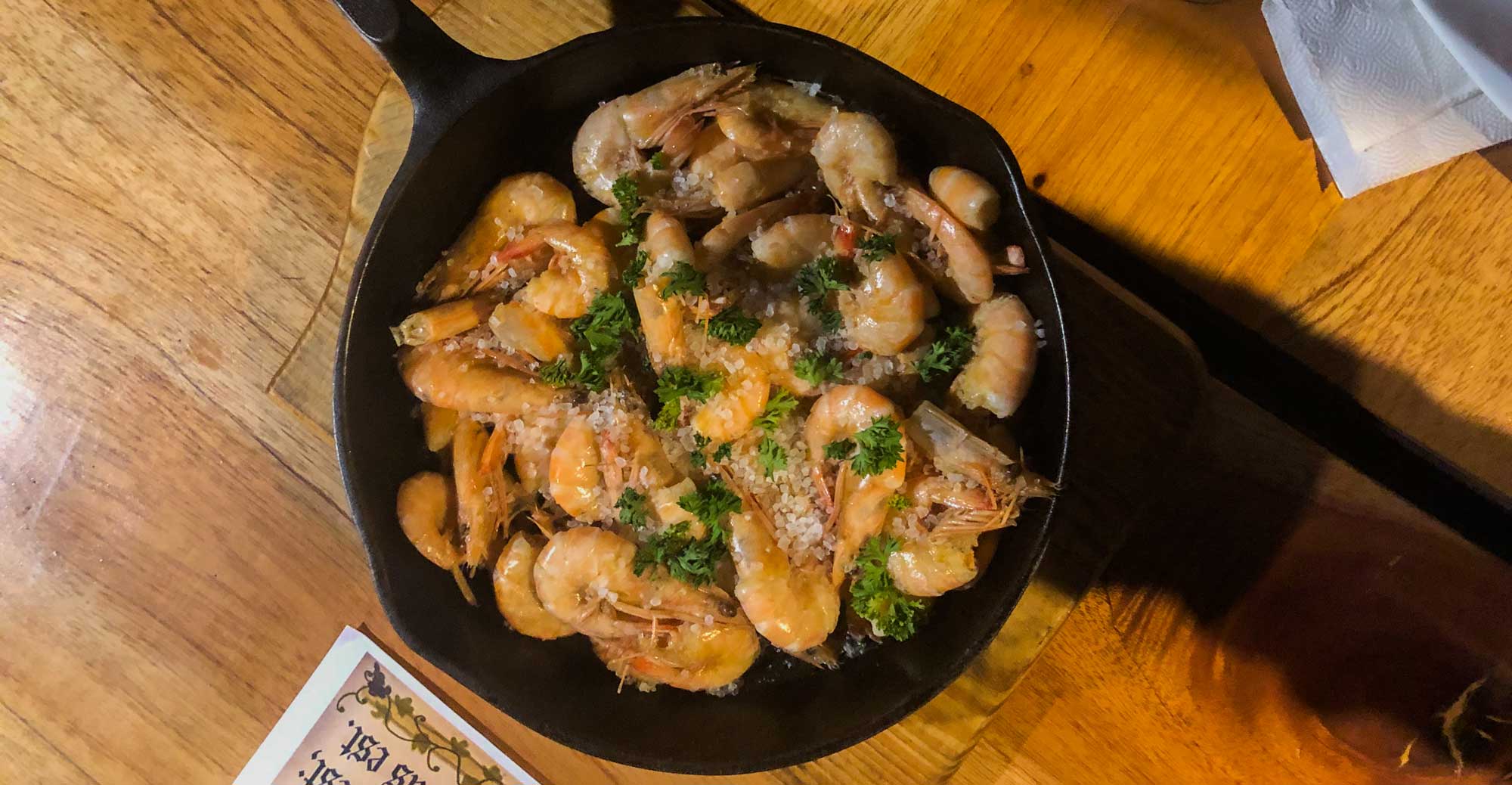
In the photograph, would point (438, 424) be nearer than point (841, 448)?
No

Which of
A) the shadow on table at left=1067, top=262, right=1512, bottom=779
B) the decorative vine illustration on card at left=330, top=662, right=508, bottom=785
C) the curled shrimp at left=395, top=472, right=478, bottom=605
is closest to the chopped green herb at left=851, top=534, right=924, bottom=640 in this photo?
the shadow on table at left=1067, top=262, right=1512, bottom=779

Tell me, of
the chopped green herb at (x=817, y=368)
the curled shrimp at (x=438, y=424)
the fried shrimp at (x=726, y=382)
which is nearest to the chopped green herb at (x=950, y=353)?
the fried shrimp at (x=726, y=382)

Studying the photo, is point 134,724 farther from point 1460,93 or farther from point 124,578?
point 1460,93

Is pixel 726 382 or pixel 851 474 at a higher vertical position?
pixel 726 382

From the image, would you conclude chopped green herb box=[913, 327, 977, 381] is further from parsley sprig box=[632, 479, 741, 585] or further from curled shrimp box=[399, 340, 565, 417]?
curled shrimp box=[399, 340, 565, 417]

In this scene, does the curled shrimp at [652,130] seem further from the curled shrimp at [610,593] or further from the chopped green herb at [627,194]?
the curled shrimp at [610,593]

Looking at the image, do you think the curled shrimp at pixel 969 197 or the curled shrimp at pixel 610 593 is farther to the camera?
the curled shrimp at pixel 610 593

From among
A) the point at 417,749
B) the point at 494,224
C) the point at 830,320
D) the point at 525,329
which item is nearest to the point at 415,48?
the point at 494,224

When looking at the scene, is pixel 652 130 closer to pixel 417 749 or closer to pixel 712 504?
pixel 712 504
